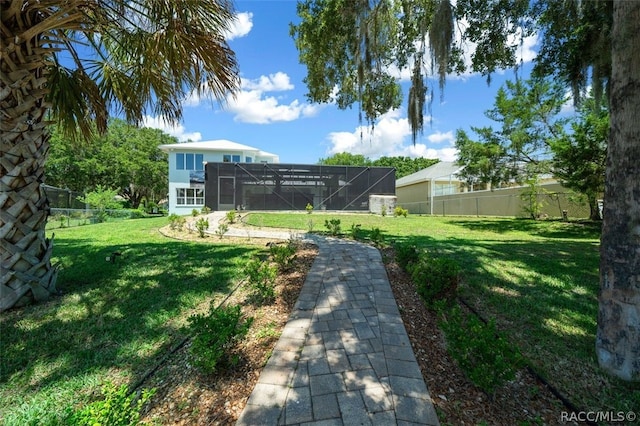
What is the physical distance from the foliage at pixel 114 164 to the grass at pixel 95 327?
19.7 meters

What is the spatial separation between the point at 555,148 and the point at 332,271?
11.6 m

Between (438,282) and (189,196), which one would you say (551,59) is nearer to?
(438,282)

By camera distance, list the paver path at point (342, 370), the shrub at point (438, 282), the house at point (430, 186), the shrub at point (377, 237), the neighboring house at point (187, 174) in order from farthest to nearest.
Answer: the house at point (430, 186) < the neighboring house at point (187, 174) < the shrub at point (377, 237) < the shrub at point (438, 282) < the paver path at point (342, 370)

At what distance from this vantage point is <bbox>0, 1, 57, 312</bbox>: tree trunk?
2.66 m

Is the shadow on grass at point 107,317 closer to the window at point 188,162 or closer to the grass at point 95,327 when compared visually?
the grass at point 95,327

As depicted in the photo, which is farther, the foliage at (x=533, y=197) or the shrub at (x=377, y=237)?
the foliage at (x=533, y=197)

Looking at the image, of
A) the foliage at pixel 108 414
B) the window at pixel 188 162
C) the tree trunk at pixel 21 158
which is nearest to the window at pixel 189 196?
the window at pixel 188 162

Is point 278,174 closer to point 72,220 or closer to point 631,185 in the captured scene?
point 72,220

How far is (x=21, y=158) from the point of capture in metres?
2.82

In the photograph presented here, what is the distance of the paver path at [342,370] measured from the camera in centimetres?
162

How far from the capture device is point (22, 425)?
→ 5.23 ft

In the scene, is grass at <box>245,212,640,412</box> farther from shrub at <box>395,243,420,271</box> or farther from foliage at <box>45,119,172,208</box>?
foliage at <box>45,119,172,208</box>

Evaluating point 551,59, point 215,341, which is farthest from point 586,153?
point 215,341

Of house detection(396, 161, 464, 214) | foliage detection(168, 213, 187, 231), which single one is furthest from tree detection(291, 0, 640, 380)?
house detection(396, 161, 464, 214)
